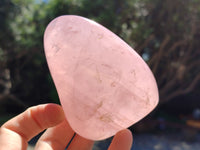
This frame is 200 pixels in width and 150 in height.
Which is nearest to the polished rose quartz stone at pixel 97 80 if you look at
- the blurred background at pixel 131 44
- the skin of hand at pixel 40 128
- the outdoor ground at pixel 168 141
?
the skin of hand at pixel 40 128

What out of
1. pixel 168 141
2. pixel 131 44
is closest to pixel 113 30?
pixel 131 44

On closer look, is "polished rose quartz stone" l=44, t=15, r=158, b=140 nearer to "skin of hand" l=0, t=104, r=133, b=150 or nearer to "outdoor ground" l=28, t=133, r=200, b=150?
"skin of hand" l=0, t=104, r=133, b=150

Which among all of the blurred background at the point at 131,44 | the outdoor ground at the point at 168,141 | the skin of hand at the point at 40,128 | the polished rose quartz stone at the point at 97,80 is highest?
the polished rose quartz stone at the point at 97,80

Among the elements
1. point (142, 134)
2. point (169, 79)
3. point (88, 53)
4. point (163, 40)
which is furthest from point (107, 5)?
point (88, 53)

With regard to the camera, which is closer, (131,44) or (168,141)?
(131,44)

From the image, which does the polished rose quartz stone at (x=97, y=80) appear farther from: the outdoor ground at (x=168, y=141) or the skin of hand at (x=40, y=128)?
the outdoor ground at (x=168, y=141)

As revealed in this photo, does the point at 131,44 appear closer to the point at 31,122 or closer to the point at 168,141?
the point at 168,141

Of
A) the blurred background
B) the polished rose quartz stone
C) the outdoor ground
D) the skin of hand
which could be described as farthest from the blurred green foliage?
the skin of hand
